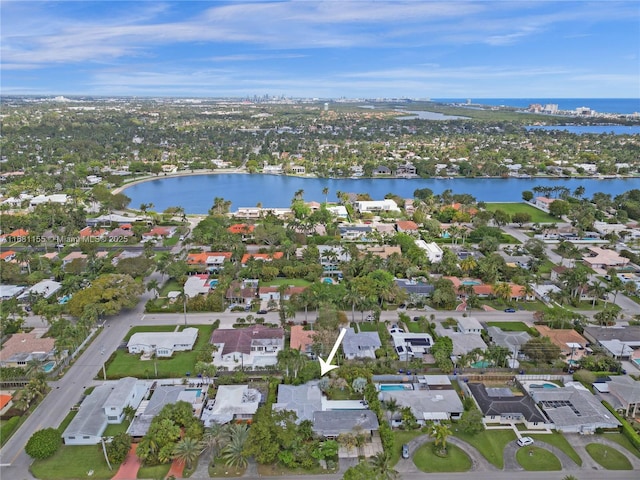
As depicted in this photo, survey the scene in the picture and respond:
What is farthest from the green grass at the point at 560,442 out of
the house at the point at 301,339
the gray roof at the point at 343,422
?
the house at the point at 301,339

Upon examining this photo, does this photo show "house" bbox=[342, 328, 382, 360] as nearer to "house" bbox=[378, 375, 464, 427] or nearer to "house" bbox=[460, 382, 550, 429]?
"house" bbox=[378, 375, 464, 427]

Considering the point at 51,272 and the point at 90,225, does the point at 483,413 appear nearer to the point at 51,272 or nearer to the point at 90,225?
the point at 51,272

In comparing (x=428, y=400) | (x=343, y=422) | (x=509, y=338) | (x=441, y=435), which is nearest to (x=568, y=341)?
(x=509, y=338)

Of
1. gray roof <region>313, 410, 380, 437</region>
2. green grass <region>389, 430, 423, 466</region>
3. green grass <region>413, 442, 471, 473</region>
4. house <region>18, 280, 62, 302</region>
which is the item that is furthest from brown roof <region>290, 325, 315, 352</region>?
house <region>18, 280, 62, 302</region>

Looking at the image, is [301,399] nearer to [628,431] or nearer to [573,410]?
[573,410]

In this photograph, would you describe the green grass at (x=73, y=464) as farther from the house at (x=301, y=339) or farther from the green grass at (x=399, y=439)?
the green grass at (x=399, y=439)

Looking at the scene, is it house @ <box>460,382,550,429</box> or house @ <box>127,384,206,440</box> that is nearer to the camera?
house @ <box>127,384,206,440</box>

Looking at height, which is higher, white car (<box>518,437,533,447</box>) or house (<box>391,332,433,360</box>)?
house (<box>391,332,433,360</box>)
